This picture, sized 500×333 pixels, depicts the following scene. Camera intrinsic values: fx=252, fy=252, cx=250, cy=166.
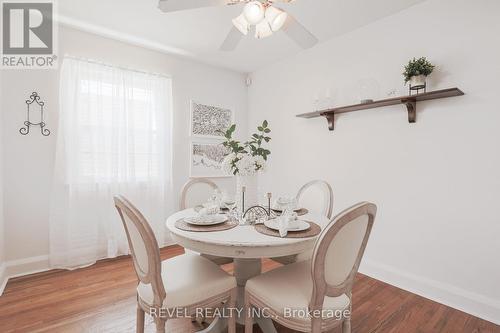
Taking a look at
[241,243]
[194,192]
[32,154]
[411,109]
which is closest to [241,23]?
[241,243]

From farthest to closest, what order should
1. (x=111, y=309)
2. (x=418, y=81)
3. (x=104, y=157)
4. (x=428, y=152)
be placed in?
(x=104, y=157), (x=428, y=152), (x=418, y=81), (x=111, y=309)

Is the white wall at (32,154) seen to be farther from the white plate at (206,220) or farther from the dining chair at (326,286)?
the dining chair at (326,286)

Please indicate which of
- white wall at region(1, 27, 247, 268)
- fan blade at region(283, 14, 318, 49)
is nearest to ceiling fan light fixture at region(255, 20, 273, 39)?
fan blade at region(283, 14, 318, 49)

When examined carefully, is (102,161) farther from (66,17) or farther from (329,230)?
(329,230)

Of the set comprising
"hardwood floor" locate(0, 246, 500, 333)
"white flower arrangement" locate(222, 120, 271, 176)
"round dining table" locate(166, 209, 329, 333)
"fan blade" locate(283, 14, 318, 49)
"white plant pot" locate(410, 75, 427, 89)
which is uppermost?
"fan blade" locate(283, 14, 318, 49)

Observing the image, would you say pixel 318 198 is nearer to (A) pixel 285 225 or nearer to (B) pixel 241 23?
(A) pixel 285 225

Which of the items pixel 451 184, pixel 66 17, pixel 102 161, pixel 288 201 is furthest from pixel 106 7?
pixel 451 184

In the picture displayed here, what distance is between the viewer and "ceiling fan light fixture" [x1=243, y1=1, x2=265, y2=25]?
145 cm

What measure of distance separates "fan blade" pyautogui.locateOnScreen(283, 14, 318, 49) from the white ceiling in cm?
66

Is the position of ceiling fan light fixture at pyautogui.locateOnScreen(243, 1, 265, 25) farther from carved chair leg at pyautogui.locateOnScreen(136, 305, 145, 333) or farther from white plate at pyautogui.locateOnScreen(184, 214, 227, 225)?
carved chair leg at pyautogui.locateOnScreen(136, 305, 145, 333)

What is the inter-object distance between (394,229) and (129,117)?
310cm

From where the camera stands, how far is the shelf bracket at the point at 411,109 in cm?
218

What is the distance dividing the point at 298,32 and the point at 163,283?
5.78 feet

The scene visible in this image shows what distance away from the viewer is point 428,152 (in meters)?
2.19
